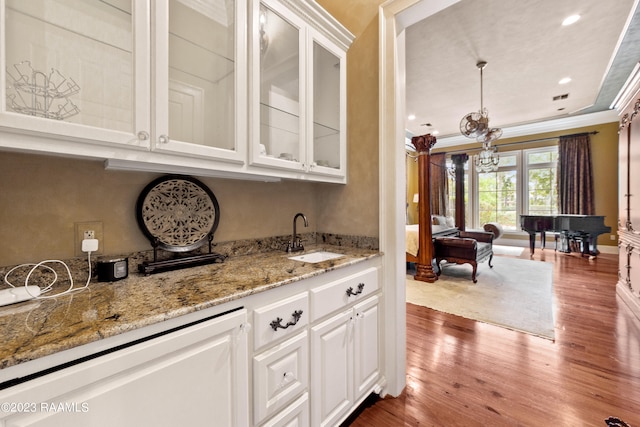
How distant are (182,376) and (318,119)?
5.00 feet

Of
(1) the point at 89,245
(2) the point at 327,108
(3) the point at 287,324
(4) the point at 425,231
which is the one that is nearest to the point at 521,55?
(4) the point at 425,231

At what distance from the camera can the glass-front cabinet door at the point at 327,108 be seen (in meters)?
1.72

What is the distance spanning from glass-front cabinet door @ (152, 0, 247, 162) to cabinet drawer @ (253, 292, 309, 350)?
28.1 inches

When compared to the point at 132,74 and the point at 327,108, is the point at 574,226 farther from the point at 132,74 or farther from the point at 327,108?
the point at 132,74

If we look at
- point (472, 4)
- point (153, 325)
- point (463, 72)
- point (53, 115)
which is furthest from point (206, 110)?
point (463, 72)

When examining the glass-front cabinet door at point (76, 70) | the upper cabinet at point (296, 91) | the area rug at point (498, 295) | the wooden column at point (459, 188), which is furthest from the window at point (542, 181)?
the glass-front cabinet door at point (76, 70)

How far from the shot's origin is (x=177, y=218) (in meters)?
1.45

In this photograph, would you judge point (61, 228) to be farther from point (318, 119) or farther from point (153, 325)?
point (318, 119)

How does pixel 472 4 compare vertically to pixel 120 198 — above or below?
above

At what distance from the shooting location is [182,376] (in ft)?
2.72

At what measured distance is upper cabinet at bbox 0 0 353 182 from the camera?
2.90ft

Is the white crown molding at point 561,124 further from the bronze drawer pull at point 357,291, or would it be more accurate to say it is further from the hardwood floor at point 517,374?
the bronze drawer pull at point 357,291

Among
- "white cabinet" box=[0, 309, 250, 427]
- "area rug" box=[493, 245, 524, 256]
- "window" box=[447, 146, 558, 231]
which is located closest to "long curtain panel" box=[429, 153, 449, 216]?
"window" box=[447, 146, 558, 231]

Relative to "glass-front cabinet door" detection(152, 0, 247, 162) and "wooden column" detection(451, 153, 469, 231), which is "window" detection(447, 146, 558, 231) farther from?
"glass-front cabinet door" detection(152, 0, 247, 162)
